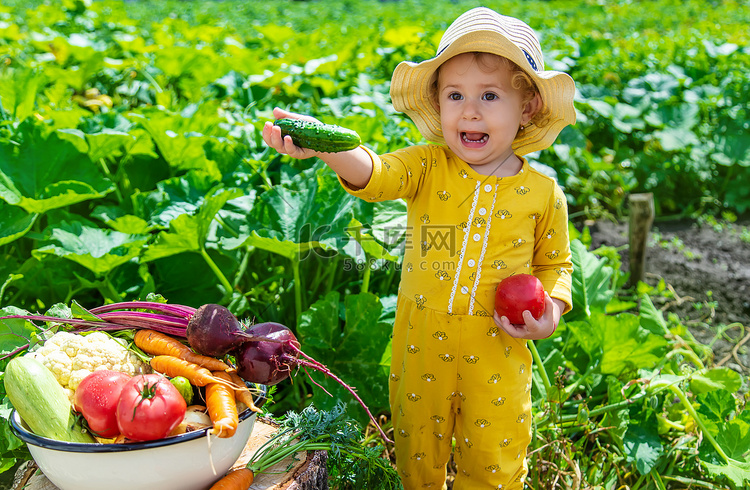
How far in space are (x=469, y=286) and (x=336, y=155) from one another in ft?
1.89

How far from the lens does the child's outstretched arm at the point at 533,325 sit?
1.86 meters

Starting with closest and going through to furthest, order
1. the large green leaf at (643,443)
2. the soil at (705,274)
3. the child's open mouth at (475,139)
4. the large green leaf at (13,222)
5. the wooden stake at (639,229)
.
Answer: the child's open mouth at (475,139) < the large green leaf at (643,443) < the large green leaf at (13,222) < the soil at (705,274) < the wooden stake at (639,229)

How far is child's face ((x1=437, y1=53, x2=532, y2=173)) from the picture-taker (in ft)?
6.03

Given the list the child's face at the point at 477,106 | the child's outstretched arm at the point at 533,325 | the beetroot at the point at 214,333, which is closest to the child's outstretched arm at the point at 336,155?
the child's face at the point at 477,106

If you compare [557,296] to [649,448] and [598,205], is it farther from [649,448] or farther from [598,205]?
[598,205]

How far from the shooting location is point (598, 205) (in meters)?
5.00

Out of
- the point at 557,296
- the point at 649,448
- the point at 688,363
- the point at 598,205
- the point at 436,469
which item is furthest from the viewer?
the point at 598,205

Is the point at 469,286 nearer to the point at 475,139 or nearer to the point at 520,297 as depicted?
the point at 520,297

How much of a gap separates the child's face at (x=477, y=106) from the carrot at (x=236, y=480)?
3.58 feet

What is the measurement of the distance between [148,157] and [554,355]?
2331 mm

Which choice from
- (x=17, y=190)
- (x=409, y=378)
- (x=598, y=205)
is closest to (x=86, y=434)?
(x=409, y=378)

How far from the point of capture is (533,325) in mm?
1861

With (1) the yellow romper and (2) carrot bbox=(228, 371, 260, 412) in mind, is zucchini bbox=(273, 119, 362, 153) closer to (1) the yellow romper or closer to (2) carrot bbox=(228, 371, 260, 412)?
(1) the yellow romper

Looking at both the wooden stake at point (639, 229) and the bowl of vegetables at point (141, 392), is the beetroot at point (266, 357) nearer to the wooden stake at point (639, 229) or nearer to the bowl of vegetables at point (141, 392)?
the bowl of vegetables at point (141, 392)
